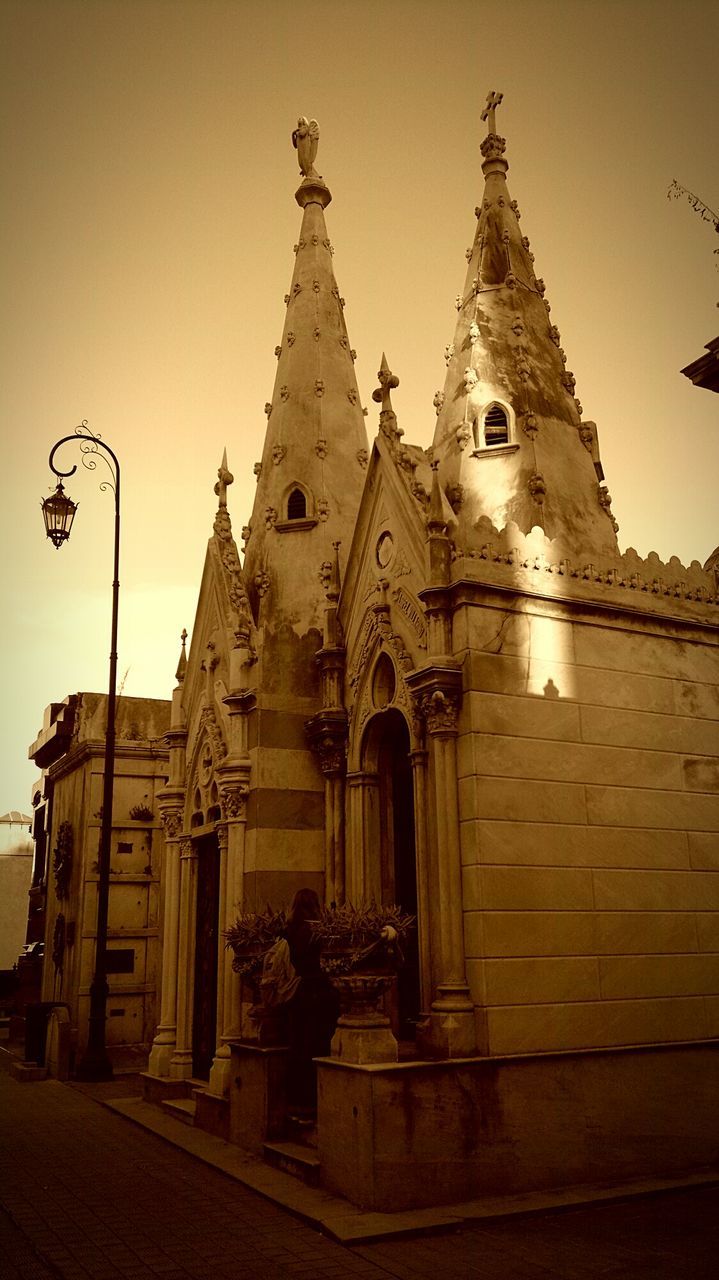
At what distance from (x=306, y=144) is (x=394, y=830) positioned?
14.2m

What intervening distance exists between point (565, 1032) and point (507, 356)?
9.63m

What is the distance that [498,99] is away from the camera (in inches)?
685

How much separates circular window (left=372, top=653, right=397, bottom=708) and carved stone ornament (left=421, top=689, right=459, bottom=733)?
7.61 ft

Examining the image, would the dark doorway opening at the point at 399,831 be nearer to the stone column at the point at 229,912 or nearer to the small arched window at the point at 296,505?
the stone column at the point at 229,912

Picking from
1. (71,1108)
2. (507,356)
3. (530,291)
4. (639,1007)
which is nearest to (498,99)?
(530,291)

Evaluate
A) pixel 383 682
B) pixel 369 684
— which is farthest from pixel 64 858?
pixel 383 682

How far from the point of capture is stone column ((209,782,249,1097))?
48.9ft

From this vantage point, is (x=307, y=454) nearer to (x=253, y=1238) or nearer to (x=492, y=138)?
(x=492, y=138)

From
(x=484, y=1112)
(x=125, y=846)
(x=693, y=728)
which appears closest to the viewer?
(x=484, y=1112)

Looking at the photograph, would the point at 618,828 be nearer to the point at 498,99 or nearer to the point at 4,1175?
the point at 4,1175

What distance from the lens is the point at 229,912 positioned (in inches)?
593

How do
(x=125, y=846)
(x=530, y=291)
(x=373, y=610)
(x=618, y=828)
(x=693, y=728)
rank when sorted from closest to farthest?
(x=618, y=828) → (x=693, y=728) → (x=373, y=610) → (x=530, y=291) → (x=125, y=846)

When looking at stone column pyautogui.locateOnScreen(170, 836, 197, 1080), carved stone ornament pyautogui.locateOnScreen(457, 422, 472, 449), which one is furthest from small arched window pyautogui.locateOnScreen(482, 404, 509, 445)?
stone column pyautogui.locateOnScreen(170, 836, 197, 1080)

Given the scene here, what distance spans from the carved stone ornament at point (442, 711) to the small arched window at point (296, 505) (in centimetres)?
647
